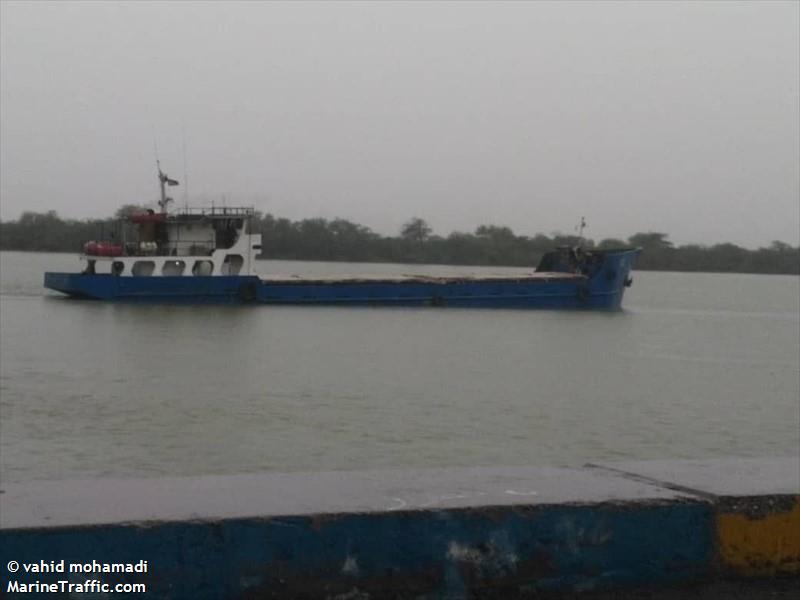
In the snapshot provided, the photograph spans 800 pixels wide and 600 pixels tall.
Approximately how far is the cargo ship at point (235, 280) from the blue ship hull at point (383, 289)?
0.10 ft

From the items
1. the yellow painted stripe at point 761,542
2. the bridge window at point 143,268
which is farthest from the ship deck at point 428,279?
the yellow painted stripe at point 761,542

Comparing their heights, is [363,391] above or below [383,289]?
below

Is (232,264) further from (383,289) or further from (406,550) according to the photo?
(406,550)

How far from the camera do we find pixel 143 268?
127 ft

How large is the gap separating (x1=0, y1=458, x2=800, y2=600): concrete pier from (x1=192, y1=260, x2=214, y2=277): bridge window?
34719 millimetres

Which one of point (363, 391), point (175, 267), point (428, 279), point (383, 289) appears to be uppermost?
point (175, 267)

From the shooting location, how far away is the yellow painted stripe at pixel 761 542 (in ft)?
11.9

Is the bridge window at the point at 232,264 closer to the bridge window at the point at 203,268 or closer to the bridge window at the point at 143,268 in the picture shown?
the bridge window at the point at 203,268

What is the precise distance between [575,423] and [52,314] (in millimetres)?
23471

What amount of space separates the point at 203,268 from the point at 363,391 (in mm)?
19408

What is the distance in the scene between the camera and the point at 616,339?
33312 mm

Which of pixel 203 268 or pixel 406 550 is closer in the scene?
pixel 406 550

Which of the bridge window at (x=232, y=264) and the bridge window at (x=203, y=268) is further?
the bridge window at (x=232, y=264)

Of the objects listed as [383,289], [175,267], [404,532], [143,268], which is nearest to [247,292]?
[175,267]
